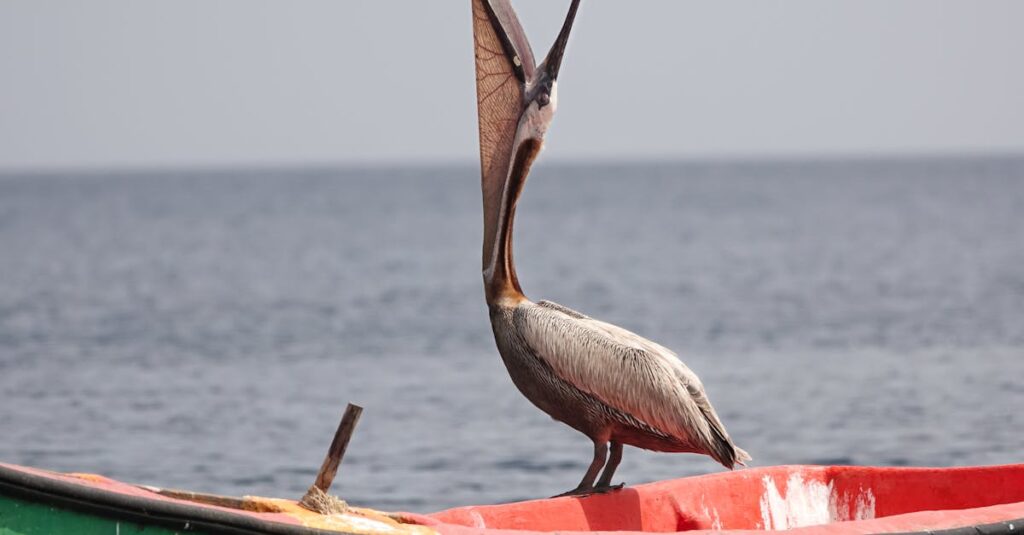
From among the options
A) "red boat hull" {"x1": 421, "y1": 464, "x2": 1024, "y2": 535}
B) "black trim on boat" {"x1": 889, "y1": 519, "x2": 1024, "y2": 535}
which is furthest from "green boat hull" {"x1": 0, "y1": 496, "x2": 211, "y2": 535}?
"black trim on boat" {"x1": 889, "y1": 519, "x2": 1024, "y2": 535}

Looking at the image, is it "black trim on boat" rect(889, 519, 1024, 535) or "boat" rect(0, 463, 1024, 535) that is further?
"black trim on boat" rect(889, 519, 1024, 535)

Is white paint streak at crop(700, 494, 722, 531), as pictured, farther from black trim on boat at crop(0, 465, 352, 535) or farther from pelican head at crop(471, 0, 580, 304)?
black trim on boat at crop(0, 465, 352, 535)

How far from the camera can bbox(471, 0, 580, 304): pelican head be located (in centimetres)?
673

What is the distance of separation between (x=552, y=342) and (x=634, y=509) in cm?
83

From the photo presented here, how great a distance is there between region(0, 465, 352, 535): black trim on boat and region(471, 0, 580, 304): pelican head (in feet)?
6.68

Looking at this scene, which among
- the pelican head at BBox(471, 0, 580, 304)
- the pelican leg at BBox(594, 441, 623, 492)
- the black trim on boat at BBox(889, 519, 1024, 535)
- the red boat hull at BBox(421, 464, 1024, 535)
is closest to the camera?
the black trim on boat at BBox(889, 519, 1024, 535)

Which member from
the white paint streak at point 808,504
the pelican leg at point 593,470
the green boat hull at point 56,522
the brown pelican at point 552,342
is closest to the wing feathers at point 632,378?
the brown pelican at point 552,342

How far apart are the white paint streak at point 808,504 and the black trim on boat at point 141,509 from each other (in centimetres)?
297

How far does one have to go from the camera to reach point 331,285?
116ft

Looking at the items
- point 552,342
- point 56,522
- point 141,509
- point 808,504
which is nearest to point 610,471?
point 552,342

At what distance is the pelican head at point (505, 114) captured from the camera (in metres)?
A: 6.73

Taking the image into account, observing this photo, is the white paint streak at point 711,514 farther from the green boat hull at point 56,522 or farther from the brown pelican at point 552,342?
the green boat hull at point 56,522

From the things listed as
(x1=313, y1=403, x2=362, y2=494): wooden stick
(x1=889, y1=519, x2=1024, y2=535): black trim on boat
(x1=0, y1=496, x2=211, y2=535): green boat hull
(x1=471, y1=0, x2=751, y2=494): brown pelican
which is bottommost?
(x1=889, y1=519, x2=1024, y2=535): black trim on boat

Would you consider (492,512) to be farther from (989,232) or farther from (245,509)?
(989,232)
